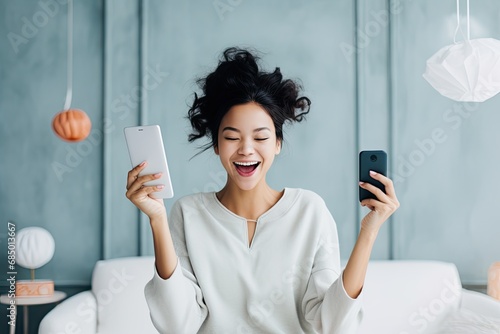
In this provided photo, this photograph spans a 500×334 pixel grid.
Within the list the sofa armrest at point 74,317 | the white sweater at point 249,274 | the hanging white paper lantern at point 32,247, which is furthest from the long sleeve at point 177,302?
the hanging white paper lantern at point 32,247

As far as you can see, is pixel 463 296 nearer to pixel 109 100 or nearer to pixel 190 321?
pixel 190 321

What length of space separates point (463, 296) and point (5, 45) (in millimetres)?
2567

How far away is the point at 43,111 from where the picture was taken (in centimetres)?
298

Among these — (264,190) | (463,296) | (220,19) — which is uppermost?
(220,19)

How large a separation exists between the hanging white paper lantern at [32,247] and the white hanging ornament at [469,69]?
1859mm

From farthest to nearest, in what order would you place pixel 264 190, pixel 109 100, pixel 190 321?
pixel 109 100
pixel 264 190
pixel 190 321

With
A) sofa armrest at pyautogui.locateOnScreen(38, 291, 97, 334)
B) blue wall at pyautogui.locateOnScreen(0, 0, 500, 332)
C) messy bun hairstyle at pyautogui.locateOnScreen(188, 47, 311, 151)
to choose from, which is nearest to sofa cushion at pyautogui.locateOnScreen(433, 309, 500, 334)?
blue wall at pyautogui.locateOnScreen(0, 0, 500, 332)

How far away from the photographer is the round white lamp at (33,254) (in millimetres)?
2682

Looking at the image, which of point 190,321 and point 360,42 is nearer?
point 190,321

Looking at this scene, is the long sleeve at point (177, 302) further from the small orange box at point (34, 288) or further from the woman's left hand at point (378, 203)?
the small orange box at point (34, 288)

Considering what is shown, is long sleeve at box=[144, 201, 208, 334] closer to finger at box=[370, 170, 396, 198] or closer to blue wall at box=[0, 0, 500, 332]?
finger at box=[370, 170, 396, 198]

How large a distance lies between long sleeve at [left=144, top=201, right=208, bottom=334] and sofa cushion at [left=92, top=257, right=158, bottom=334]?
1211mm

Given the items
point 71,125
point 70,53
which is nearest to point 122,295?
point 71,125

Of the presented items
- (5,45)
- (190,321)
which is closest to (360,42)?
(5,45)
